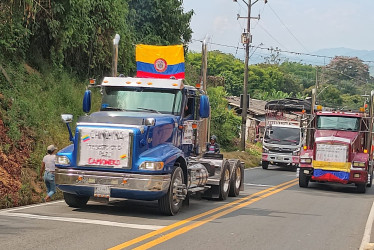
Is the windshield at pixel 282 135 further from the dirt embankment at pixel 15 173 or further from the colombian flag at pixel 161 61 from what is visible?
the colombian flag at pixel 161 61

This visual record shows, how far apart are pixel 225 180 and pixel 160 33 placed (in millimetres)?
17491

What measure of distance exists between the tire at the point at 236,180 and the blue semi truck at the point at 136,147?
2.86 m

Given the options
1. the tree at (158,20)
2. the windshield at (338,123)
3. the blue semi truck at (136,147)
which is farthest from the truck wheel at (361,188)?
the tree at (158,20)

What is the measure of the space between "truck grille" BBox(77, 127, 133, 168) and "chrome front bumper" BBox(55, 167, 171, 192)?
195 mm

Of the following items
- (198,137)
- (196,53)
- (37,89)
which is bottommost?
(198,137)

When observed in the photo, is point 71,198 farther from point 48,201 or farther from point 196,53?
point 196,53

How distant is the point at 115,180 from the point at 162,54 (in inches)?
183

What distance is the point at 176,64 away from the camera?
1550 cm

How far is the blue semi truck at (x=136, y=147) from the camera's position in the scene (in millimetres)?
11953

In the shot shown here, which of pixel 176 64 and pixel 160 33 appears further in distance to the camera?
pixel 160 33

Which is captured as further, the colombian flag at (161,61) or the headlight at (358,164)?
the headlight at (358,164)

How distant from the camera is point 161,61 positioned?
15.6 metres

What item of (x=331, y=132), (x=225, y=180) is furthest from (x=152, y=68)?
(x=331, y=132)

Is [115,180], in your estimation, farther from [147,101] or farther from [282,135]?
[282,135]
